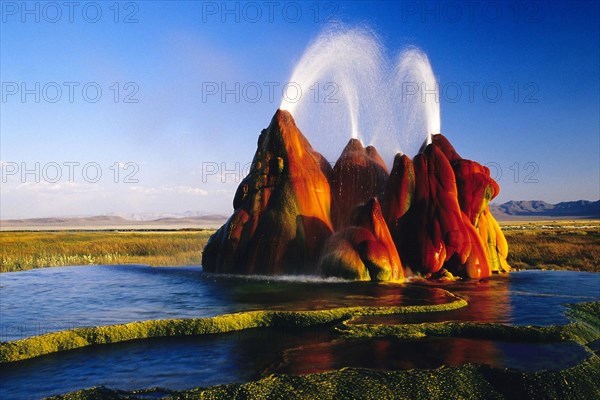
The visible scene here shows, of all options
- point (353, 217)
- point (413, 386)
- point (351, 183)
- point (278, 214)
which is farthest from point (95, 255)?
point (413, 386)

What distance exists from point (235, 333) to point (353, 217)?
1262 centimetres

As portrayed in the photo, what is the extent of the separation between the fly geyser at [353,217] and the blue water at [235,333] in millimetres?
1835

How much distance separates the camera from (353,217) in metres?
26.3

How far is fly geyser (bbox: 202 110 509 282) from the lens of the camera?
82.0ft

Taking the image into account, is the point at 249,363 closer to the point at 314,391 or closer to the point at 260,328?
the point at 314,391

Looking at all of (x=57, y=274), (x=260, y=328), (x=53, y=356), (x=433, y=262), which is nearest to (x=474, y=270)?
(x=433, y=262)

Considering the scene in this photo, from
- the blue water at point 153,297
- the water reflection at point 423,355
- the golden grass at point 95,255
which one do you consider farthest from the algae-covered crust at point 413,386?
the golden grass at point 95,255

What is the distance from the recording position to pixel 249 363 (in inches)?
457

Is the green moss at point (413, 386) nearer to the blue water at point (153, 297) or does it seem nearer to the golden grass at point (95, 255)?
the blue water at point (153, 297)

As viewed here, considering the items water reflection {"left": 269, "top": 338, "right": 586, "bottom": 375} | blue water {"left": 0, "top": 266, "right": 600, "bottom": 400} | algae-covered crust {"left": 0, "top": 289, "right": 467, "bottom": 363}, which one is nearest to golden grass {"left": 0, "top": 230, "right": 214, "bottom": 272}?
blue water {"left": 0, "top": 266, "right": 600, "bottom": 400}

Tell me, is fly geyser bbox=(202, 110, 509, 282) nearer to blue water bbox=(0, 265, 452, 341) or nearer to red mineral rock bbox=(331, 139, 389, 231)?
red mineral rock bbox=(331, 139, 389, 231)

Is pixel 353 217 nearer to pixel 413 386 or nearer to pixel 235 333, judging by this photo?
pixel 235 333

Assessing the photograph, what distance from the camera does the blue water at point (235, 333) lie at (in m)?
11.0

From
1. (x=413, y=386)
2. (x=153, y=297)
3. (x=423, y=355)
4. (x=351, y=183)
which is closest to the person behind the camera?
(x=413, y=386)
